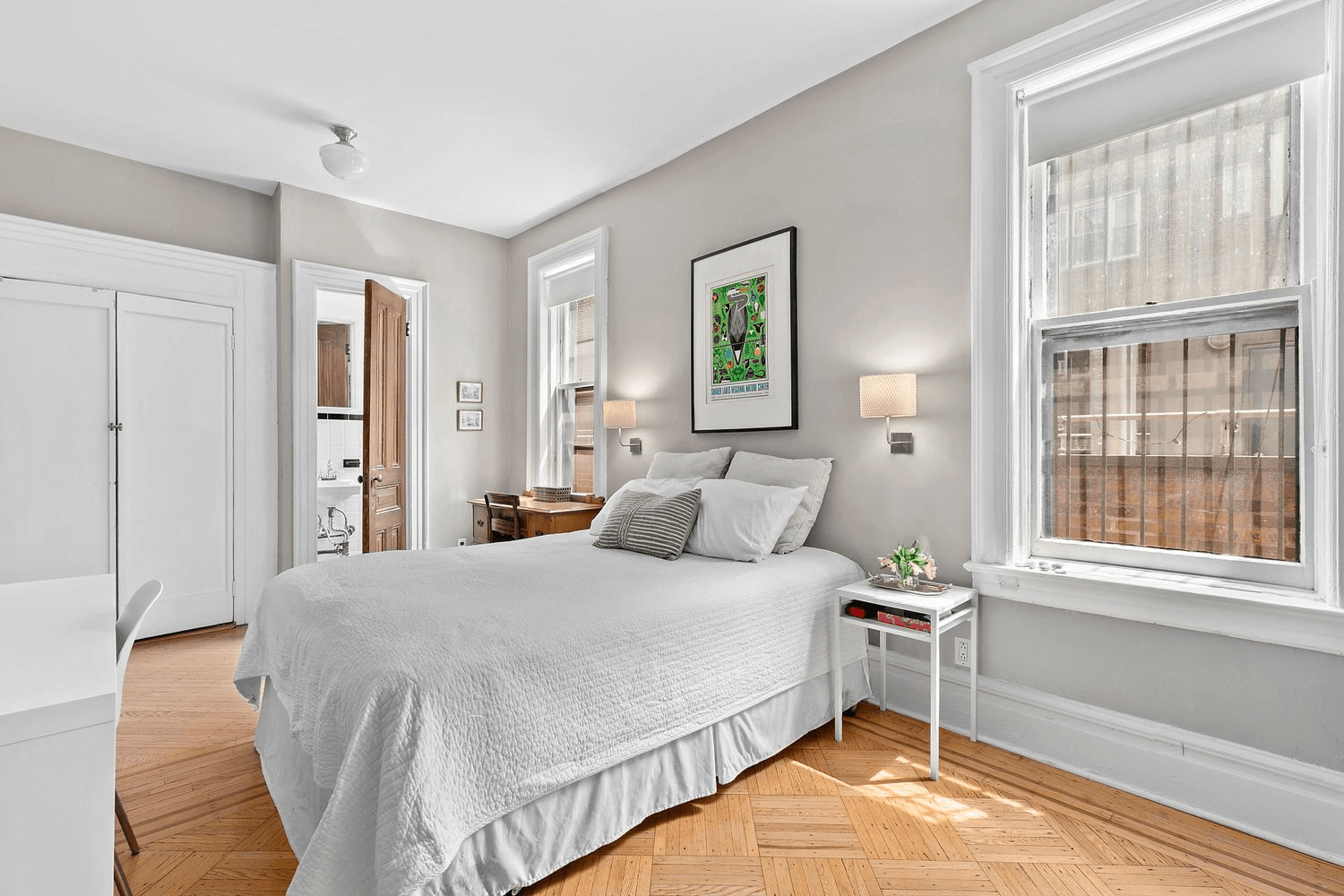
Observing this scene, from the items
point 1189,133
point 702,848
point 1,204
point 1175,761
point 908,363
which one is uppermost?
point 1,204

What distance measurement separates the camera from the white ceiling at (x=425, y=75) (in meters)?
2.56

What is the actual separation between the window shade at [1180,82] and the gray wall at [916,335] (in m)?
0.27

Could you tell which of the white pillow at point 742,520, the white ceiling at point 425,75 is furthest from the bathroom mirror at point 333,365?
the white pillow at point 742,520

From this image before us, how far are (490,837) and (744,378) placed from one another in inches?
95.1

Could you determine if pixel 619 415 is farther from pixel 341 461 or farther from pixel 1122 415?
pixel 341 461

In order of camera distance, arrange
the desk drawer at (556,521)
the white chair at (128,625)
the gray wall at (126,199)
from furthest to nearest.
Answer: the desk drawer at (556,521) → the gray wall at (126,199) → the white chair at (128,625)

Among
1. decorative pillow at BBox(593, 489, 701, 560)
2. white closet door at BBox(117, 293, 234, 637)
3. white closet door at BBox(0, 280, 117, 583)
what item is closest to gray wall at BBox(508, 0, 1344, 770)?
decorative pillow at BBox(593, 489, 701, 560)

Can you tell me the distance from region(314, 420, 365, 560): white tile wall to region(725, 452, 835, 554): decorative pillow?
4299mm

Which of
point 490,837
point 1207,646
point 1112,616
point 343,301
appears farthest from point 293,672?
A: point 343,301

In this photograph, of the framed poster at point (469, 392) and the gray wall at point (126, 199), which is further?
the framed poster at point (469, 392)

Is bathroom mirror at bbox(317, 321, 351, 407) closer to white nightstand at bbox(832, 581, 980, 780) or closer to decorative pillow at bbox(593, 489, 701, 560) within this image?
decorative pillow at bbox(593, 489, 701, 560)

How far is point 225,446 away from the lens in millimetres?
4098

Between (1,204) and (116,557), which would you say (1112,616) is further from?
(1,204)

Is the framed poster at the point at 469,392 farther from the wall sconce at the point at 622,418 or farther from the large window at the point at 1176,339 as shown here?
the large window at the point at 1176,339
